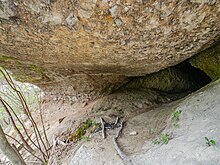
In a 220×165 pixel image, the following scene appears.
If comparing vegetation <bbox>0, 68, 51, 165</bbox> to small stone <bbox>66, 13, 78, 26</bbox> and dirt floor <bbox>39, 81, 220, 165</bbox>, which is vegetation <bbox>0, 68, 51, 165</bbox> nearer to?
dirt floor <bbox>39, 81, 220, 165</bbox>

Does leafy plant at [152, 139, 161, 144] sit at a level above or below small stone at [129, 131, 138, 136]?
below

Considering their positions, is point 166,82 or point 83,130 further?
point 166,82

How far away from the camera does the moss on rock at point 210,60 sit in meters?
4.16

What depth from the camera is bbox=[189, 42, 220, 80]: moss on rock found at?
4.16m

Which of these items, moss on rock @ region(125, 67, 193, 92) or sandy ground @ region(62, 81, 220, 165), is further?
moss on rock @ region(125, 67, 193, 92)

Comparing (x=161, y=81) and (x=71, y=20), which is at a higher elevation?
(x=161, y=81)

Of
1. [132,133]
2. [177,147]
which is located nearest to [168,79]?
[132,133]

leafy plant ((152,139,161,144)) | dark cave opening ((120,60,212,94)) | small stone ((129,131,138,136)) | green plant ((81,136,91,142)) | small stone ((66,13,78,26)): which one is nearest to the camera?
small stone ((66,13,78,26))

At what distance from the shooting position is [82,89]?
5.67 m

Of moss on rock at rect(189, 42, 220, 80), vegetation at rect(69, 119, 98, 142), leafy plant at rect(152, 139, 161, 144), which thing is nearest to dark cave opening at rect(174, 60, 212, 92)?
moss on rock at rect(189, 42, 220, 80)

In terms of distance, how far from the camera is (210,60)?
14.3ft

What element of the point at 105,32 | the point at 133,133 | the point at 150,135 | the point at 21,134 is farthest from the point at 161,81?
the point at 105,32

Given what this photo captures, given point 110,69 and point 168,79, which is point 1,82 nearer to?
point 110,69

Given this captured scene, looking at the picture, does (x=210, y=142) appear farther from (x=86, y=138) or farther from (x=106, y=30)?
(x=86, y=138)
